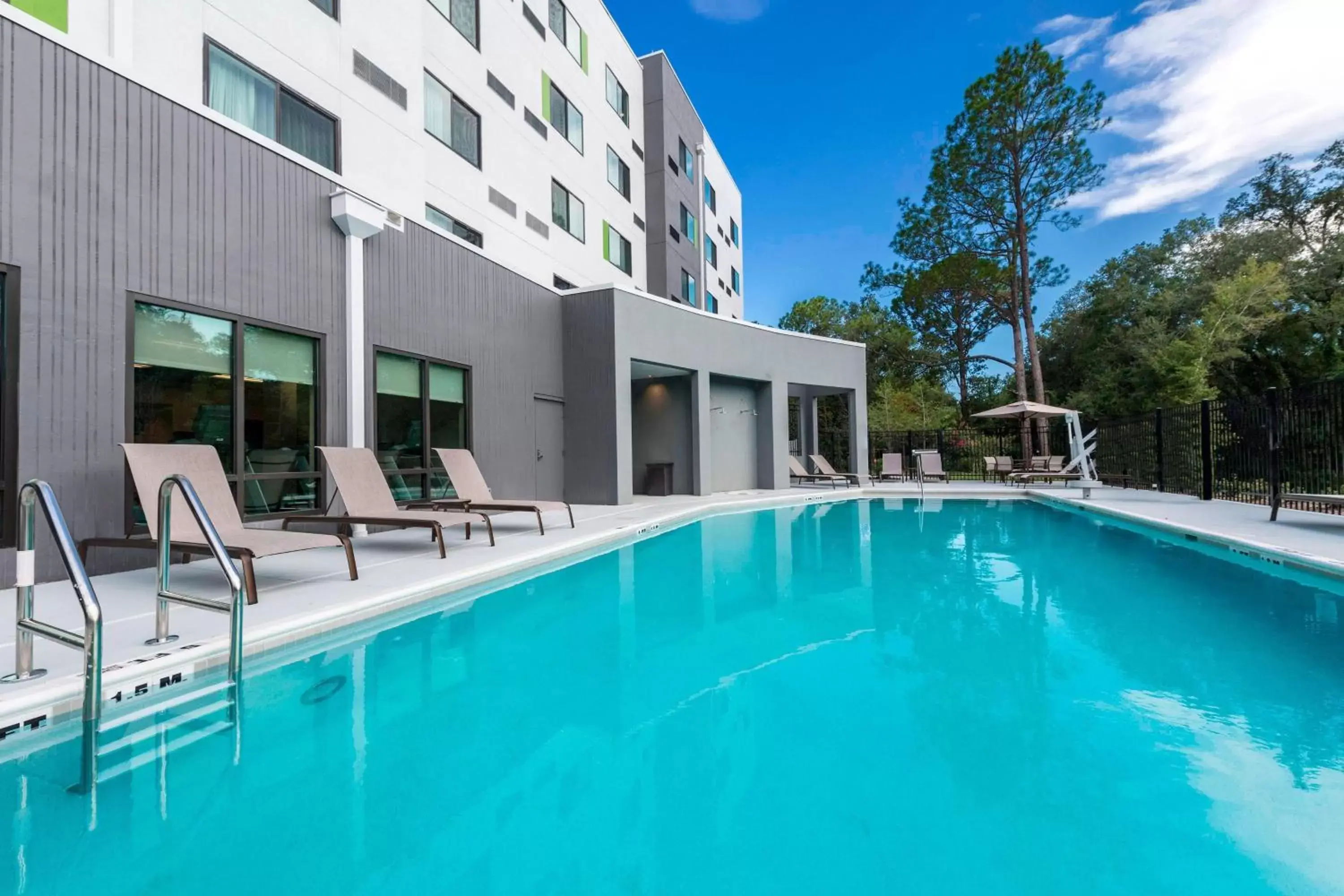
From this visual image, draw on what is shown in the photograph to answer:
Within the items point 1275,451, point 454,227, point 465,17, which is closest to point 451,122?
point 454,227

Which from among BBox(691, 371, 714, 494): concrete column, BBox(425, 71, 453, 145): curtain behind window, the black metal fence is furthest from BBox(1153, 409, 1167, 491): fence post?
BBox(425, 71, 453, 145): curtain behind window

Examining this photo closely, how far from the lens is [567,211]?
1518cm

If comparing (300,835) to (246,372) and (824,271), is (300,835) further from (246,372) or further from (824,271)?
(824,271)

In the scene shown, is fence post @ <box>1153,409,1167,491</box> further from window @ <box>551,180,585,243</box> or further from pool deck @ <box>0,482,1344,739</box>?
window @ <box>551,180,585,243</box>

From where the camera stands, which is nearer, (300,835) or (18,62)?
(300,835)

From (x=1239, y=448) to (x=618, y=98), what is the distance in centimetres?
1654

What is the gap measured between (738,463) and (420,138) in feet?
30.9

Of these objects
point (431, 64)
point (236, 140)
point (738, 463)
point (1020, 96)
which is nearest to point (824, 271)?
point (1020, 96)

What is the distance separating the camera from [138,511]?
5430 millimetres

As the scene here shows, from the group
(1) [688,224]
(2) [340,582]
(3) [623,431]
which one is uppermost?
(1) [688,224]

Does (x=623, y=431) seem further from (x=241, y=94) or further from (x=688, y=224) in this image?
(x=688, y=224)

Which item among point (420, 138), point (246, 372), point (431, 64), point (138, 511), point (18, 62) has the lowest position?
point (138, 511)

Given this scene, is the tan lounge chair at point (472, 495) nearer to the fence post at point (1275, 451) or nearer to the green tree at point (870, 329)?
the fence post at point (1275, 451)

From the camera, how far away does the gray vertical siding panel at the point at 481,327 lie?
8.30m
